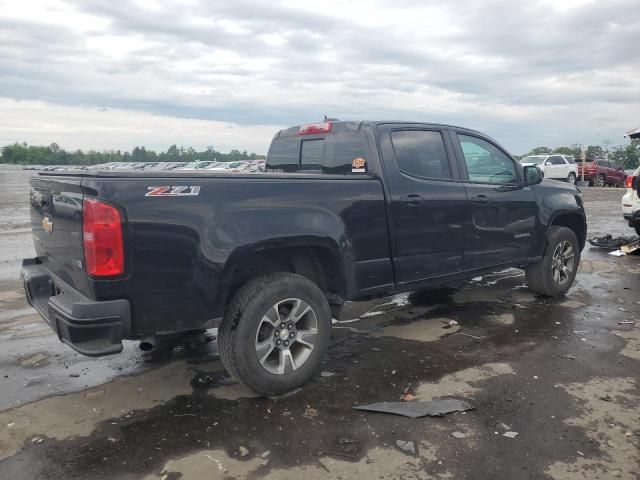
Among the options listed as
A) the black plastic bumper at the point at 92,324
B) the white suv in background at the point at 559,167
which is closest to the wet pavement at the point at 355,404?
the black plastic bumper at the point at 92,324

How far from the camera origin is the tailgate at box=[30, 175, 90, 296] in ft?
10.5

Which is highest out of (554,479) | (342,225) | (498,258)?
(342,225)

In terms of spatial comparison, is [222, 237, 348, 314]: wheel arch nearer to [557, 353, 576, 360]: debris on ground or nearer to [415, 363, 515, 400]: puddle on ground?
[415, 363, 515, 400]: puddle on ground

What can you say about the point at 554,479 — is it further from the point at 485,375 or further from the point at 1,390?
the point at 1,390

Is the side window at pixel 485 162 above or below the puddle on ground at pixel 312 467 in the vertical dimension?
above

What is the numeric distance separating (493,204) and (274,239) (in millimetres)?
2652

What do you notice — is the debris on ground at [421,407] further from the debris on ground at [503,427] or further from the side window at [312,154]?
the side window at [312,154]

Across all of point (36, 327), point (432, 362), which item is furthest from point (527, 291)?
point (36, 327)

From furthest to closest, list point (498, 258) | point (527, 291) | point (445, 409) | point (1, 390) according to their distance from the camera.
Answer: point (527, 291) < point (498, 258) < point (1, 390) < point (445, 409)

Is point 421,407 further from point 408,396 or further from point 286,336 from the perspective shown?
point 286,336

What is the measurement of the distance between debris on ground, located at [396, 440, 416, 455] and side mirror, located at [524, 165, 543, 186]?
3.58 m

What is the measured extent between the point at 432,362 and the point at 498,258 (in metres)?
1.65

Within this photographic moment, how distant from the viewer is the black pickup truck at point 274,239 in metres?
3.11

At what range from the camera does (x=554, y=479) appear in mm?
2742
